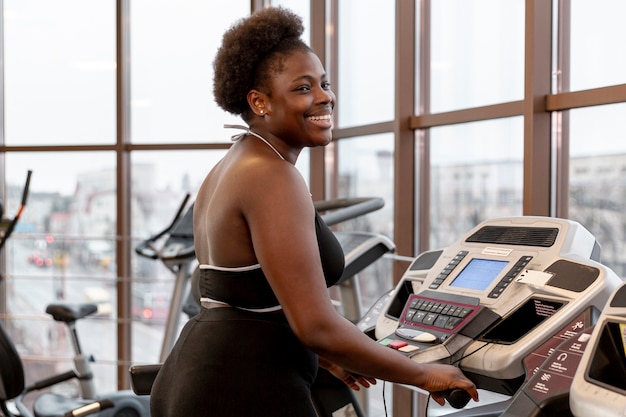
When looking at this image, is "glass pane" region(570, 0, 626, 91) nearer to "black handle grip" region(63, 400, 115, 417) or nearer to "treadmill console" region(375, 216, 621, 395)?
"treadmill console" region(375, 216, 621, 395)

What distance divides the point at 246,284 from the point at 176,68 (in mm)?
4065

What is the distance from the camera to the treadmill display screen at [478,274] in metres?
1.72

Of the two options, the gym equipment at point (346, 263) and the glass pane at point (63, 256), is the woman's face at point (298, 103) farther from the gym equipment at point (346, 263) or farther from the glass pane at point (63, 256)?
the glass pane at point (63, 256)

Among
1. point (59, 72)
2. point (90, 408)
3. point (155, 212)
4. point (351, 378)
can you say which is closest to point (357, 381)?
point (351, 378)

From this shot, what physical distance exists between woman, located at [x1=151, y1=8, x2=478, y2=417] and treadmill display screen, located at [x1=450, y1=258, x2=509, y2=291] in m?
0.31

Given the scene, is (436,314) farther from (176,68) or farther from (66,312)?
(176,68)

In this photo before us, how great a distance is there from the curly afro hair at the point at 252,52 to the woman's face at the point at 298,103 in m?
0.03

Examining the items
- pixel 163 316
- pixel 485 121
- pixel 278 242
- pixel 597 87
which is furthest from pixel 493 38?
pixel 163 316

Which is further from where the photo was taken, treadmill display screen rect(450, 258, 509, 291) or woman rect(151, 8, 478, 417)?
treadmill display screen rect(450, 258, 509, 291)

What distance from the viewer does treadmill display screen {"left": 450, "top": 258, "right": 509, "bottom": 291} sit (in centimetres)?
172

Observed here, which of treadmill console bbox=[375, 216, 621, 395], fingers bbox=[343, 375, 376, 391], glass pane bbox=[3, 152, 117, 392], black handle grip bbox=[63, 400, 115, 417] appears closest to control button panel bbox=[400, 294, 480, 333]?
treadmill console bbox=[375, 216, 621, 395]

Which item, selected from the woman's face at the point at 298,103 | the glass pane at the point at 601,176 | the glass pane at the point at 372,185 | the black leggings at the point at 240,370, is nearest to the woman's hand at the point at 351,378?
the black leggings at the point at 240,370

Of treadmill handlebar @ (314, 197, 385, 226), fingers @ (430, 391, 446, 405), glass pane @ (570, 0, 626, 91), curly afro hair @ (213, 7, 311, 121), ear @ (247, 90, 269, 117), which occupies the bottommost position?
fingers @ (430, 391, 446, 405)

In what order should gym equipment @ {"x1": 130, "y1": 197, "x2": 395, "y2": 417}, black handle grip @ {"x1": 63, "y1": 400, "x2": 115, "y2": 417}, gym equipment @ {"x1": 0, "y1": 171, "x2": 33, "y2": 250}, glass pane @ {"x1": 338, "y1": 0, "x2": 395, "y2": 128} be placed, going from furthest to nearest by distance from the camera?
glass pane @ {"x1": 338, "y1": 0, "x2": 395, "y2": 128}, gym equipment @ {"x1": 0, "y1": 171, "x2": 33, "y2": 250}, black handle grip @ {"x1": 63, "y1": 400, "x2": 115, "y2": 417}, gym equipment @ {"x1": 130, "y1": 197, "x2": 395, "y2": 417}
